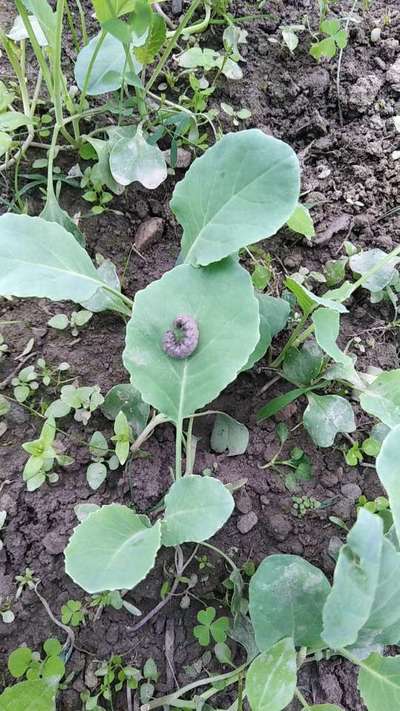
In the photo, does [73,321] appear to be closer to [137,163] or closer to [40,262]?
[40,262]

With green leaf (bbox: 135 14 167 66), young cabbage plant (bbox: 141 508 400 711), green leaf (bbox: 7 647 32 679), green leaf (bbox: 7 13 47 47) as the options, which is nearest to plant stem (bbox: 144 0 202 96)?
green leaf (bbox: 135 14 167 66)

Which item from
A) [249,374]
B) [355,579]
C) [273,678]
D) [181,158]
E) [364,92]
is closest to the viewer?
[355,579]

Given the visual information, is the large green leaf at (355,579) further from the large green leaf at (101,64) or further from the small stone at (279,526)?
the large green leaf at (101,64)

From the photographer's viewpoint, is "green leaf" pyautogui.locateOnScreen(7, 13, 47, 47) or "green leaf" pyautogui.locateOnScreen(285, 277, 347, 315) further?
"green leaf" pyautogui.locateOnScreen(7, 13, 47, 47)

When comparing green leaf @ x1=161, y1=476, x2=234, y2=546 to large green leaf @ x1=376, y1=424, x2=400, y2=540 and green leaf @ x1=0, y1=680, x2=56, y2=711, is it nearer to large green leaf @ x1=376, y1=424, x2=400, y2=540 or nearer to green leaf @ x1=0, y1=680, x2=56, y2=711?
large green leaf @ x1=376, y1=424, x2=400, y2=540

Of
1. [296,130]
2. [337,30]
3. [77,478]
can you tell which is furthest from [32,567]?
[337,30]

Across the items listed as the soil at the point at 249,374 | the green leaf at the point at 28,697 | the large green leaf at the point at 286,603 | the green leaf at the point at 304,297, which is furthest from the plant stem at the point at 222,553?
the green leaf at the point at 304,297

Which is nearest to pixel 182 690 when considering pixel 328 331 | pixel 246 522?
pixel 246 522

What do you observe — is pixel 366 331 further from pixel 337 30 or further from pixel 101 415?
pixel 337 30
